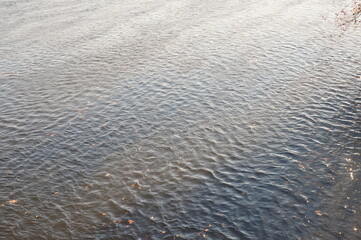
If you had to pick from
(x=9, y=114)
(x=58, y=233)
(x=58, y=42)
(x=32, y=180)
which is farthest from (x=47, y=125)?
(x=58, y=42)

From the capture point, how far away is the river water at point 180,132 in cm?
1756

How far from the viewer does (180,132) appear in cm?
2498

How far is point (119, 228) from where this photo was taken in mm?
16969

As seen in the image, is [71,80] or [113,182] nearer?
[113,182]

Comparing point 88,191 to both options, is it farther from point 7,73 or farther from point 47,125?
point 7,73

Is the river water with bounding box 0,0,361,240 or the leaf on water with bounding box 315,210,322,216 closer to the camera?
the leaf on water with bounding box 315,210,322,216

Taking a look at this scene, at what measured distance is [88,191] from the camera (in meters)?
19.5

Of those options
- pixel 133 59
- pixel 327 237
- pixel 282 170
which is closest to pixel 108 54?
pixel 133 59

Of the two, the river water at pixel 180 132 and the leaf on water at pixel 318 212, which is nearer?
the leaf on water at pixel 318 212

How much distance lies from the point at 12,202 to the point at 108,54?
2335 cm

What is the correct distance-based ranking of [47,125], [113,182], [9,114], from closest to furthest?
1. [113,182]
2. [47,125]
3. [9,114]

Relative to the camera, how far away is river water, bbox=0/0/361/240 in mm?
17562

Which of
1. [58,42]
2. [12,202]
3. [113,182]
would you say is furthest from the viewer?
[58,42]

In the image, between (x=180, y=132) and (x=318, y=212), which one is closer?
(x=318, y=212)
